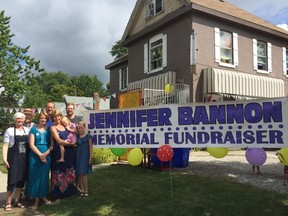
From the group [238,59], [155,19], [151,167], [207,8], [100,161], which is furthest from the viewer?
[155,19]

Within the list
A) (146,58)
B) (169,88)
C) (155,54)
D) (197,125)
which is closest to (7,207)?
(197,125)

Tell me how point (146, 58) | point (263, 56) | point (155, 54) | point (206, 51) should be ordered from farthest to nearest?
point (146, 58) → point (155, 54) → point (263, 56) → point (206, 51)

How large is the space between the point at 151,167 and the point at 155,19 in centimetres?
1147

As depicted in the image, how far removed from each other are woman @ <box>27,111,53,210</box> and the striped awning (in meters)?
10.4

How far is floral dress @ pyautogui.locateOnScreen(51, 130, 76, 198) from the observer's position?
246 inches

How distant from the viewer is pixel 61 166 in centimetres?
627

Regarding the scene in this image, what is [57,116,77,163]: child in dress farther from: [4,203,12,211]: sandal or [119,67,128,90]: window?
[119,67,128,90]: window

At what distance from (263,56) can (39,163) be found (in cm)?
1547

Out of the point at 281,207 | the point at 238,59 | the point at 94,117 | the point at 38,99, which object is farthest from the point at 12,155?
the point at 38,99

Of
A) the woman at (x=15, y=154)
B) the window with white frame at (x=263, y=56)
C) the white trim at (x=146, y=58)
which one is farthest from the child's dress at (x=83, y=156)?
the window with white frame at (x=263, y=56)

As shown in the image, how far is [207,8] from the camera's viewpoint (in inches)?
610

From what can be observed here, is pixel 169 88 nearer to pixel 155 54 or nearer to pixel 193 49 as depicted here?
pixel 193 49

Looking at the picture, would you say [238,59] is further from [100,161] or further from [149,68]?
[100,161]

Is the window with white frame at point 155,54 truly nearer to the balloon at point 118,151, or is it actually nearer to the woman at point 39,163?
the balloon at point 118,151
